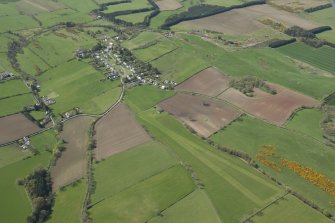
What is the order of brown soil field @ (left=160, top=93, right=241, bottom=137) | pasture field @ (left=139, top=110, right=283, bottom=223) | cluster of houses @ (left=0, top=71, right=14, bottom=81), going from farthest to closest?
cluster of houses @ (left=0, top=71, right=14, bottom=81) < brown soil field @ (left=160, top=93, right=241, bottom=137) < pasture field @ (left=139, top=110, right=283, bottom=223)

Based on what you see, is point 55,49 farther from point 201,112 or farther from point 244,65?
point 244,65

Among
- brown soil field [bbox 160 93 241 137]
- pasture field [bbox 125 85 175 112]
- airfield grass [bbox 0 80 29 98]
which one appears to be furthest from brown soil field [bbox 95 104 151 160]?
airfield grass [bbox 0 80 29 98]

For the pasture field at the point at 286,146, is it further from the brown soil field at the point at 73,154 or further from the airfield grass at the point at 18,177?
the airfield grass at the point at 18,177

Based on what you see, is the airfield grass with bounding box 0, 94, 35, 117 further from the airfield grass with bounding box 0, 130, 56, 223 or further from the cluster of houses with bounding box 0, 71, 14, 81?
the airfield grass with bounding box 0, 130, 56, 223

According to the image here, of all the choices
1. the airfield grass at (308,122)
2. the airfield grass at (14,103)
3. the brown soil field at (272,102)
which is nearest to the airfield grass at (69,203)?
the airfield grass at (14,103)

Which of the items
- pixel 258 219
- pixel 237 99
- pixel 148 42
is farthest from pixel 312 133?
pixel 148 42

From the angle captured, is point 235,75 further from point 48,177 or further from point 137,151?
point 48,177
